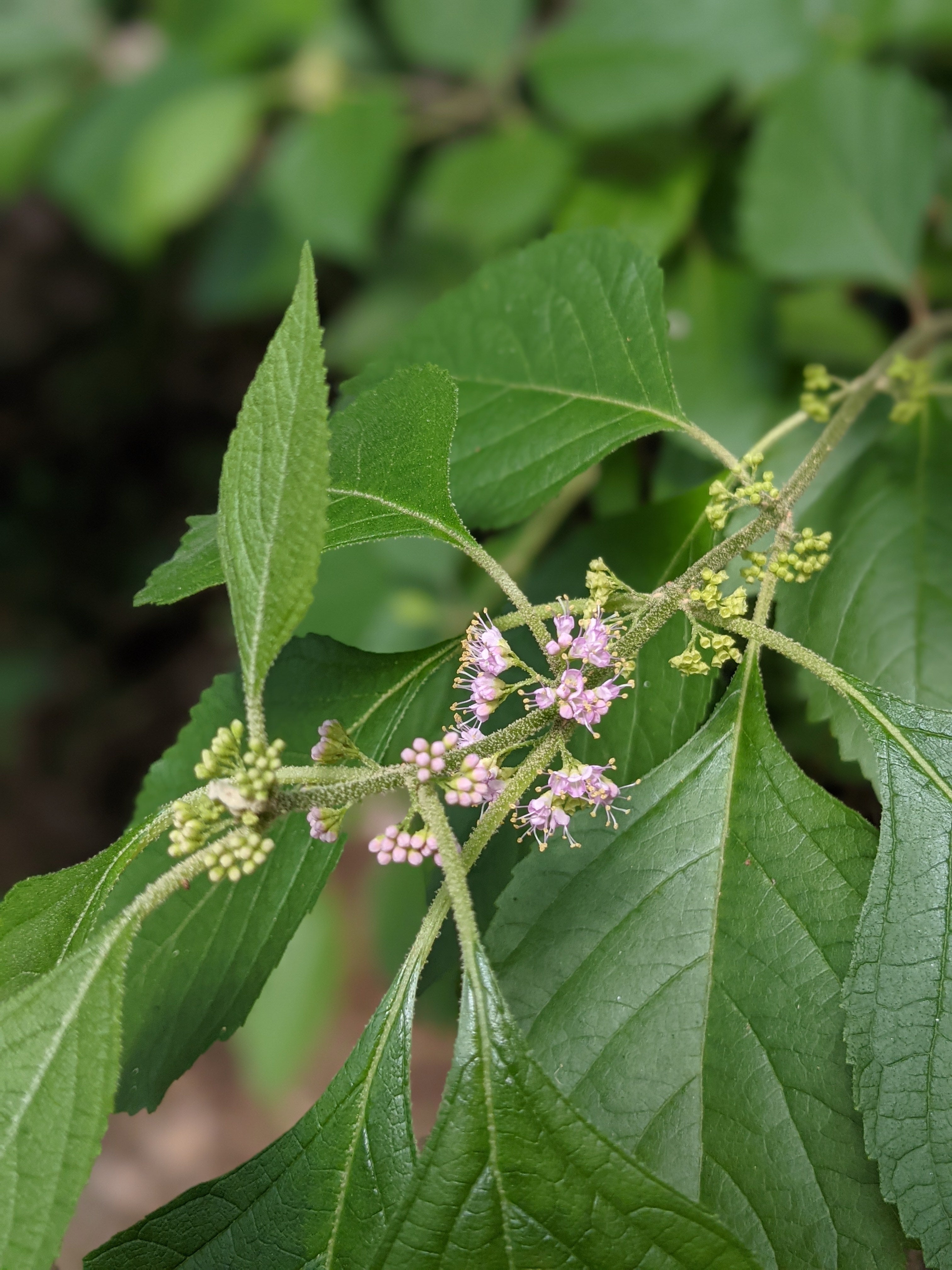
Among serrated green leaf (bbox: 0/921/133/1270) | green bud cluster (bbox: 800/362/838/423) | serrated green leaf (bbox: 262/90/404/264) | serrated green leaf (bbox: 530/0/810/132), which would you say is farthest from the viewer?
serrated green leaf (bbox: 262/90/404/264)

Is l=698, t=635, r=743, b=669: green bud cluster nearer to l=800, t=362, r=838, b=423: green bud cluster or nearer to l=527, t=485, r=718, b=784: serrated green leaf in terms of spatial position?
l=527, t=485, r=718, b=784: serrated green leaf

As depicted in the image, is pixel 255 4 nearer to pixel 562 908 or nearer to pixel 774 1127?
pixel 562 908

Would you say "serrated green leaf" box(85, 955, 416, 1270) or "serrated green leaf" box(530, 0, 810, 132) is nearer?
"serrated green leaf" box(85, 955, 416, 1270)

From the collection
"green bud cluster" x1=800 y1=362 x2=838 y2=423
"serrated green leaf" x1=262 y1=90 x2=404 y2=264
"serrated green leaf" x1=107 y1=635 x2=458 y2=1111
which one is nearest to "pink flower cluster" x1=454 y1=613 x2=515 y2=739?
"serrated green leaf" x1=107 y1=635 x2=458 y2=1111

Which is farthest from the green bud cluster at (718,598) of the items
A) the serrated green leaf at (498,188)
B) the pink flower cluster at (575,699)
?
the serrated green leaf at (498,188)

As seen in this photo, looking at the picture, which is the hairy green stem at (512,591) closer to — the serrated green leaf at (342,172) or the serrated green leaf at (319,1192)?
the serrated green leaf at (319,1192)
